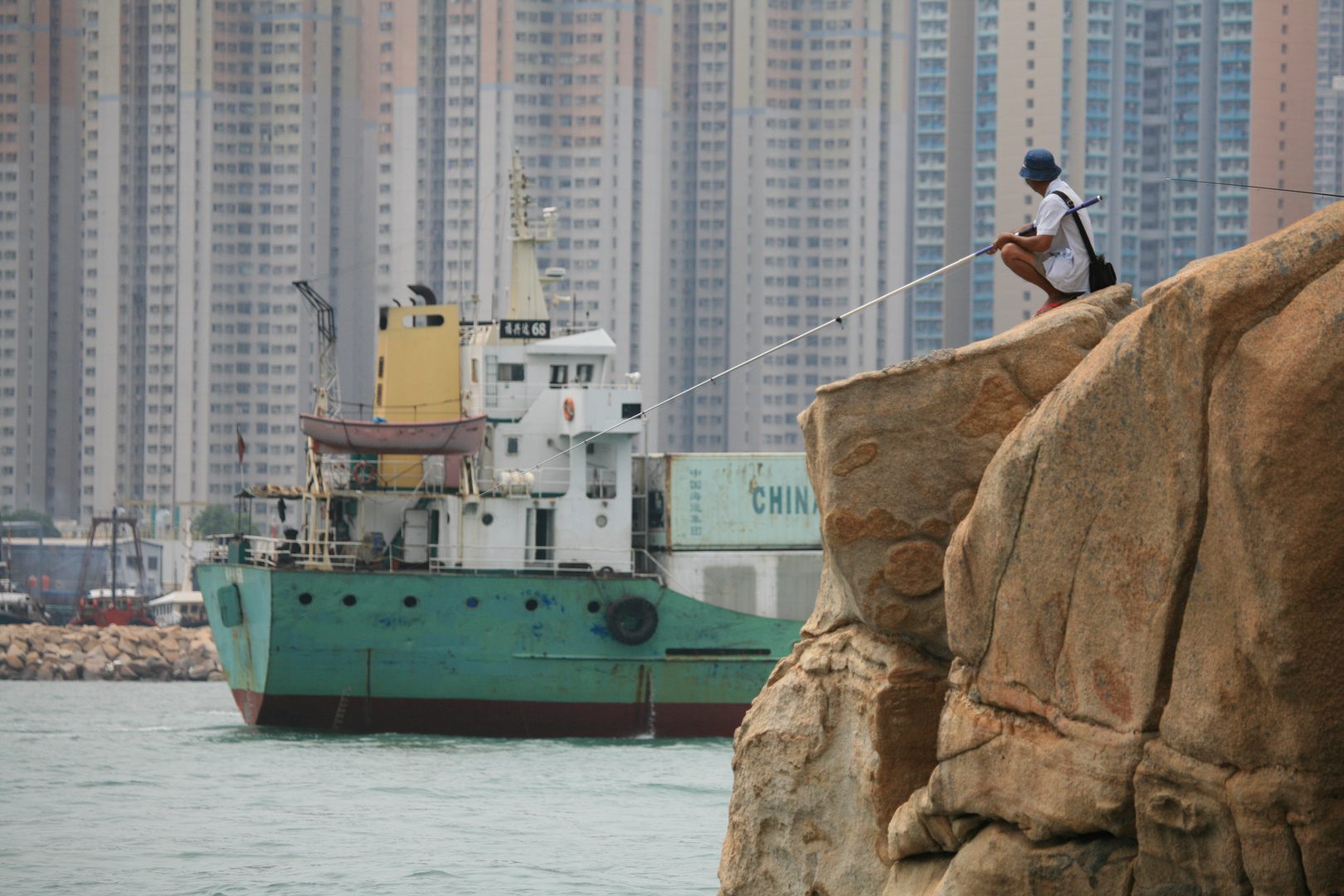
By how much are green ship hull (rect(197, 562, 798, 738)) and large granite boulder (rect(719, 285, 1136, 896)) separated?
1458 cm

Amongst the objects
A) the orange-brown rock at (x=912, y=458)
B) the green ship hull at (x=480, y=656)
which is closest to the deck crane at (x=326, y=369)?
the green ship hull at (x=480, y=656)

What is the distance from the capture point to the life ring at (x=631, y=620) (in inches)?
830

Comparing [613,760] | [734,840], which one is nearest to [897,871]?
[734,840]

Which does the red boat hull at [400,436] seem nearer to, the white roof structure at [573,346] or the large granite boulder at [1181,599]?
the white roof structure at [573,346]

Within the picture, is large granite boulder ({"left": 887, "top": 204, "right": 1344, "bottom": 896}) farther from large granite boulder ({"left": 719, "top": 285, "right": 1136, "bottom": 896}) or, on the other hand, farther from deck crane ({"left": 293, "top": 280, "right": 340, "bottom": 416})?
deck crane ({"left": 293, "top": 280, "right": 340, "bottom": 416})

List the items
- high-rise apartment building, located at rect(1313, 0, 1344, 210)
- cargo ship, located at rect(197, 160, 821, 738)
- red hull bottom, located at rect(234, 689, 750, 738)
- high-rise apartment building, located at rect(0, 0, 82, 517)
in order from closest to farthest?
cargo ship, located at rect(197, 160, 821, 738) → red hull bottom, located at rect(234, 689, 750, 738) → high-rise apartment building, located at rect(1313, 0, 1344, 210) → high-rise apartment building, located at rect(0, 0, 82, 517)

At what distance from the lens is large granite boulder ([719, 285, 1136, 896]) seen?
5.86 m

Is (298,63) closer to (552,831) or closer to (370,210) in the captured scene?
(370,210)

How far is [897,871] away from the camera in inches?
223

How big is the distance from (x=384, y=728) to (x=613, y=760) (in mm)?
3848

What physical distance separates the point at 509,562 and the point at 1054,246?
16125 mm

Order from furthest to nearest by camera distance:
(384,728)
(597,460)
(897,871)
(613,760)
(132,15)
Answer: (132,15) < (597,460) < (384,728) < (613,760) < (897,871)

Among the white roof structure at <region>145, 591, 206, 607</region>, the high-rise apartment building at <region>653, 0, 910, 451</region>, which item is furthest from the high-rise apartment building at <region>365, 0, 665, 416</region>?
the white roof structure at <region>145, 591, 206, 607</region>

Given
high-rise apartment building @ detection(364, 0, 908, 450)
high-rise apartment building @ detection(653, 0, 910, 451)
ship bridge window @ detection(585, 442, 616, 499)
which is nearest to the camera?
ship bridge window @ detection(585, 442, 616, 499)
